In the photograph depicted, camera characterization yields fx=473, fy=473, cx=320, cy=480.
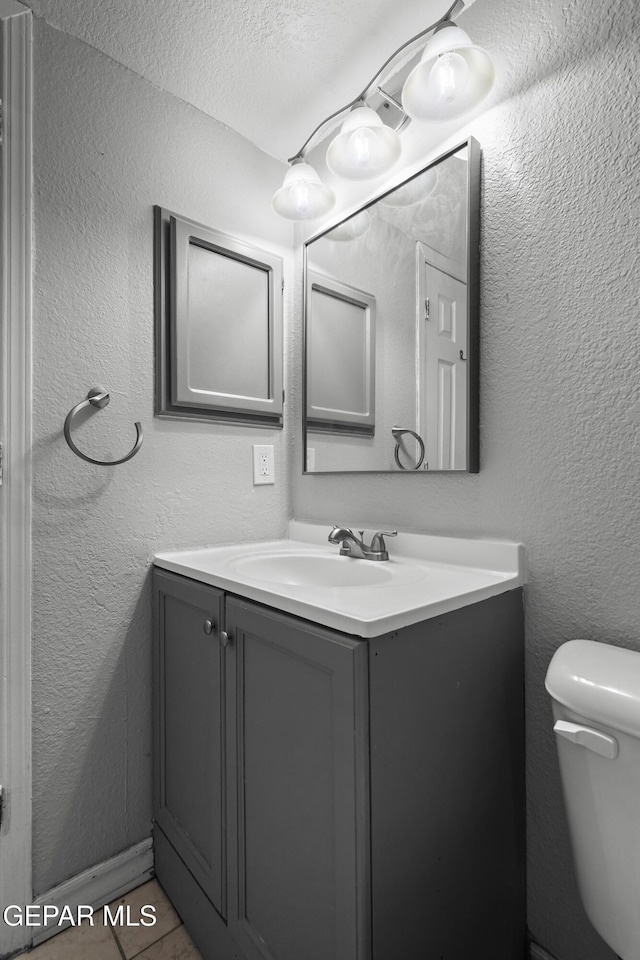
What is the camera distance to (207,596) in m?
1.02

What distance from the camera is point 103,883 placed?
1165mm

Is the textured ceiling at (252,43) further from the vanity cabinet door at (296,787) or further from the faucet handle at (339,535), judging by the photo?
the vanity cabinet door at (296,787)

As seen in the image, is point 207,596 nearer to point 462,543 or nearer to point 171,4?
point 462,543

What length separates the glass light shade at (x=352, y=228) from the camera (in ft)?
Answer: 4.36

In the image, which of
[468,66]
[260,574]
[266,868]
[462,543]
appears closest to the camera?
[266,868]

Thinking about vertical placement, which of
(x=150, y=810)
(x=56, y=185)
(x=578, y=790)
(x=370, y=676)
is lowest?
(x=150, y=810)

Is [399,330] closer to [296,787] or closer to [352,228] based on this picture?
[352,228]

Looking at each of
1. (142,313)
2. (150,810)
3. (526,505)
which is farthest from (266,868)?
(142,313)

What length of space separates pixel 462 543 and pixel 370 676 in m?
0.50

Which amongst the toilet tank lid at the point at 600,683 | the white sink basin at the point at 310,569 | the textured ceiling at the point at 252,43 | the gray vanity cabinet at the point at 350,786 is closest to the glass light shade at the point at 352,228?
the textured ceiling at the point at 252,43

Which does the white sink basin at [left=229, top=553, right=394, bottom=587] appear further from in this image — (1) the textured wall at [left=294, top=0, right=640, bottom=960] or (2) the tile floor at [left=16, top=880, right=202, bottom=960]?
(2) the tile floor at [left=16, top=880, right=202, bottom=960]

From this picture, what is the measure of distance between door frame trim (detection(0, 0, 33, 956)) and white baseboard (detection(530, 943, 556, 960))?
1090 millimetres

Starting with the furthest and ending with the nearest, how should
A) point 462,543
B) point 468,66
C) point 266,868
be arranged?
point 462,543 → point 468,66 → point 266,868

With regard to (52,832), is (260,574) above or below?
above
